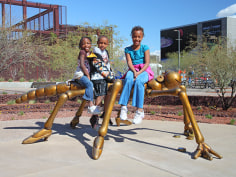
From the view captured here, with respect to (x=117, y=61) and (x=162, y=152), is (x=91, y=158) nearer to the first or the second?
(x=162, y=152)

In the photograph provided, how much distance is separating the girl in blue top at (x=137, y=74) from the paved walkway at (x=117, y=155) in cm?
62

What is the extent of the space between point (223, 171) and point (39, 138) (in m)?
2.81

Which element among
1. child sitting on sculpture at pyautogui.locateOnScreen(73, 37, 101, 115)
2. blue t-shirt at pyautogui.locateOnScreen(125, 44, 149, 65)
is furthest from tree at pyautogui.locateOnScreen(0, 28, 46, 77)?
blue t-shirt at pyautogui.locateOnScreen(125, 44, 149, 65)

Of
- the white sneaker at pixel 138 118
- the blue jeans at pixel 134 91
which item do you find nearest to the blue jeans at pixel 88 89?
the blue jeans at pixel 134 91

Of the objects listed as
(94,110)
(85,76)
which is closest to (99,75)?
(85,76)

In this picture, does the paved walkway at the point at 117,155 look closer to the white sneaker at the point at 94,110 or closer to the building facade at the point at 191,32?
the white sneaker at the point at 94,110

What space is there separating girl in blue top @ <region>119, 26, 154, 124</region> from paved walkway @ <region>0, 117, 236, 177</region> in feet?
2.05

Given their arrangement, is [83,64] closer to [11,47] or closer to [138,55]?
[138,55]

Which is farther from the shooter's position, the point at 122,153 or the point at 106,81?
the point at 106,81

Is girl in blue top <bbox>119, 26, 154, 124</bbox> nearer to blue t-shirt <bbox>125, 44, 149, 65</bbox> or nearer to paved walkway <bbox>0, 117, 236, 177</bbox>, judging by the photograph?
blue t-shirt <bbox>125, 44, 149, 65</bbox>

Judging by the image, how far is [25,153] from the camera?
378 centimetres

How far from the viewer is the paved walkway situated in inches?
118

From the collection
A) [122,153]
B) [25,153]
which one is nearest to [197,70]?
[122,153]

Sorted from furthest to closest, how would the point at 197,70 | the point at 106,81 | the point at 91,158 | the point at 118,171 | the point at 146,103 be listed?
the point at 146,103
the point at 197,70
the point at 106,81
the point at 91,158
the point at 118,171
